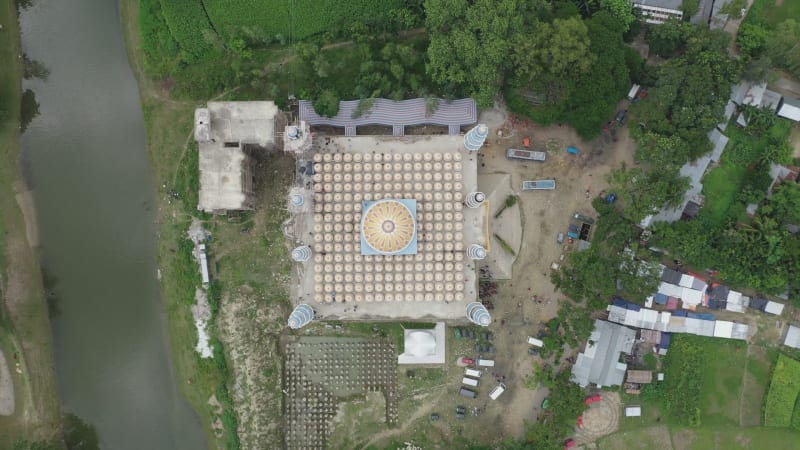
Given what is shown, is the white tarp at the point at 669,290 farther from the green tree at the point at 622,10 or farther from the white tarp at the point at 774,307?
the green tree at the point at 622,10

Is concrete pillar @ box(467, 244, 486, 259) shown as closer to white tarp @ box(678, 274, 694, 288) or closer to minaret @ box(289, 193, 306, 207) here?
minaret @ box(289, 193, 306, 207)

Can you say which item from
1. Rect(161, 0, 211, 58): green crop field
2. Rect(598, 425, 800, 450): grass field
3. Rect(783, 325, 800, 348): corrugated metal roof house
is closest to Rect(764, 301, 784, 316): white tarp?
Rect(783, 325, 800, 348): corrugated metal roof house

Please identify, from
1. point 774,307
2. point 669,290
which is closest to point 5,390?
point 669,290

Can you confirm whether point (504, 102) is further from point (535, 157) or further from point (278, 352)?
point (278, 352)

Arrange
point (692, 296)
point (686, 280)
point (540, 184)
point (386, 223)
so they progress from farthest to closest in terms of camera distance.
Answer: point (540, 184), point (692, 296), point (686, 280), point (386, 223)

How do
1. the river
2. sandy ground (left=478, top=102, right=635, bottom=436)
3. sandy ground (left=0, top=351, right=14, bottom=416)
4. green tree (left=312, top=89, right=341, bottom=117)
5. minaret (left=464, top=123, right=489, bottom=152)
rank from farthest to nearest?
the river → sandy ground (left=478, top=102, right=635, bottom=436) → sandy ground (left=0, top=351, right=14, bottom=416) → green tree (left=312, top=89, right=341, bottom=117) → minaret (left=464, top=123, right=489, bottom=152)

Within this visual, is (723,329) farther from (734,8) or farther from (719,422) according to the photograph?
(734,8)

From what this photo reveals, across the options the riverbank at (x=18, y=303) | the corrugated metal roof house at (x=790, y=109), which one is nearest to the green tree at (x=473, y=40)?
the corrugated metal roof house at (x=790, y=109)
